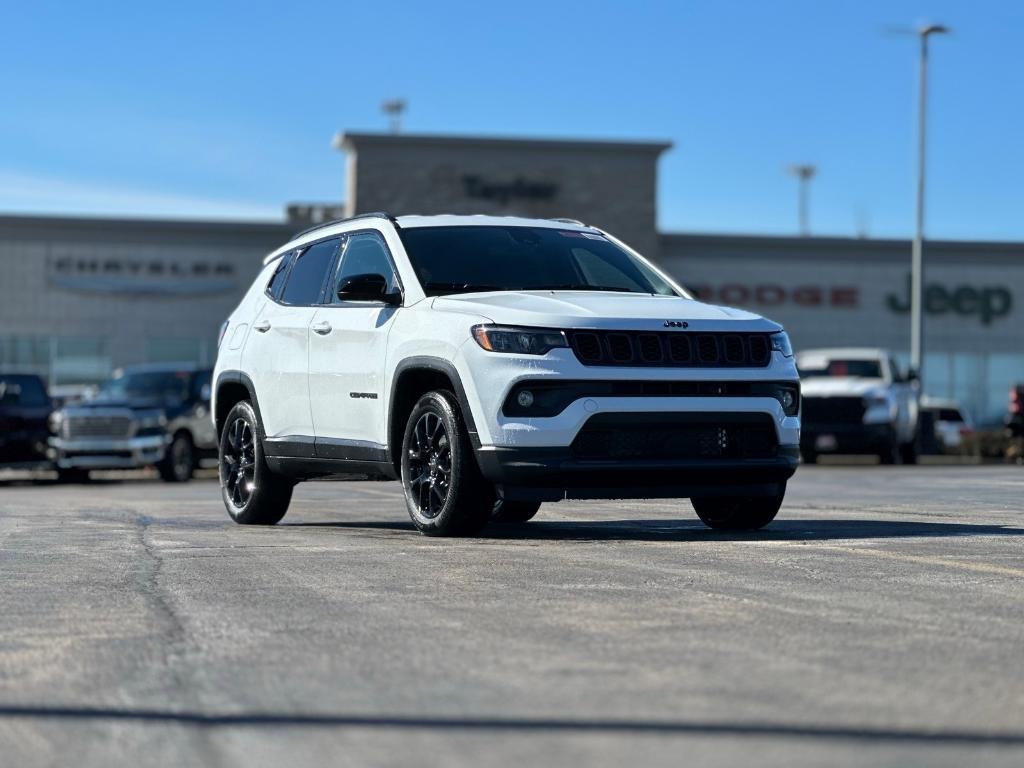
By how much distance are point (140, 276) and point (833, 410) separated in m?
30.3

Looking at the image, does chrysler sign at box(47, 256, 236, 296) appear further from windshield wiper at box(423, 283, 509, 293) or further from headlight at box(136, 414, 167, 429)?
windshield wiper at box(423, 283, 509, 293)

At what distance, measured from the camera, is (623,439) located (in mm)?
9586

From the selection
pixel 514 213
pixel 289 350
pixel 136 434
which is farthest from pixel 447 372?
pixel 514 213

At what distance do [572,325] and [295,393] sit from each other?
2648mm

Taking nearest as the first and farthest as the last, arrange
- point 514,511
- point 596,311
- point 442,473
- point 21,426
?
1. point 596,311
2. point 442,473
3. point 514,511
4. point 21,426

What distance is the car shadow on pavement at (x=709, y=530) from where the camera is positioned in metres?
9.89

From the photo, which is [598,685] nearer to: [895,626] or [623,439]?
[895,626]

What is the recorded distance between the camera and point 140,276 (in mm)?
54344

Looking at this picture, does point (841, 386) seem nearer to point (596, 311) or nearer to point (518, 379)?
point (596, 311)

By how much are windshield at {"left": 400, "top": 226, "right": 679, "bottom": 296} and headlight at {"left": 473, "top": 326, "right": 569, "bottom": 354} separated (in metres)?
0.89

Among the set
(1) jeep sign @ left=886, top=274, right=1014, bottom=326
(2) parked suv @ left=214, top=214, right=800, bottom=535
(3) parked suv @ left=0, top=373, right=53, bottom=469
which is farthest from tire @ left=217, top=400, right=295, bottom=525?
(1) jeep sign @ left=886, top=274, right=1014, bottom=326

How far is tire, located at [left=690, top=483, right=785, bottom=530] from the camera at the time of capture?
10.3 meters

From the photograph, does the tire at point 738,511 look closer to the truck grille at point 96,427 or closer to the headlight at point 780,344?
the headlight at point 780,344

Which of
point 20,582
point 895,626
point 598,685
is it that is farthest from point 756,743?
point 20,582
